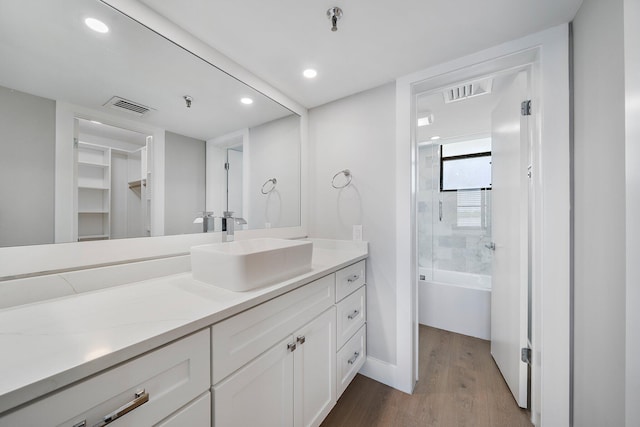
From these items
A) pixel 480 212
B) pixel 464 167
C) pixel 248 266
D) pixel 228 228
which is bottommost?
pixel 248 266

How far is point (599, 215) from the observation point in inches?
37.0

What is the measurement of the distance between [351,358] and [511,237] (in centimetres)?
133

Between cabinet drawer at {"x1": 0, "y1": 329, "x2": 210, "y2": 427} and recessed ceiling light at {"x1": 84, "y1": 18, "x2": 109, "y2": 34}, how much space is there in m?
1.27

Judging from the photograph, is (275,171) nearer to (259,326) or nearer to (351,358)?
(259,326)

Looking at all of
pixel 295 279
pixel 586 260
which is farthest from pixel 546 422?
pixel 295 279

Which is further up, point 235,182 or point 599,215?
point 235,182

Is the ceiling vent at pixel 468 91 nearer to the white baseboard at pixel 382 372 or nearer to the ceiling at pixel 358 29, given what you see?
the ceiling at pixel 358 29

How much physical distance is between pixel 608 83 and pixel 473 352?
2.06m

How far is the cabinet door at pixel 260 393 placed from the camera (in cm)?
76

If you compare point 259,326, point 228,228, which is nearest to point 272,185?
point 228,228

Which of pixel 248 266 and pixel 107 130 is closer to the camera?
pixel 248 266

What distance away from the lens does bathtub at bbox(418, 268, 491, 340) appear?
7.40ft

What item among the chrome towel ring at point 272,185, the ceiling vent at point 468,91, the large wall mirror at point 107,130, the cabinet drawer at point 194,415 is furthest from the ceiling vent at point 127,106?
the ceiling vent at point 468,91

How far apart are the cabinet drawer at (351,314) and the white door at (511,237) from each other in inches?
37.5
